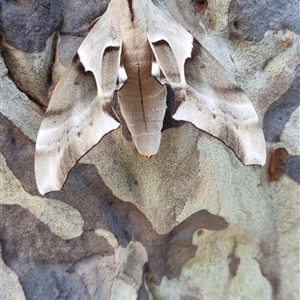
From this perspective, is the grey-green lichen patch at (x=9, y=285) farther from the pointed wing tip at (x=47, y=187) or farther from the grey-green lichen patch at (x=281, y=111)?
the grey-green lichen patch at (x=281, y=111)

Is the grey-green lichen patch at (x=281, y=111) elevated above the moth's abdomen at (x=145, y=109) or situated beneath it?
situated beneath

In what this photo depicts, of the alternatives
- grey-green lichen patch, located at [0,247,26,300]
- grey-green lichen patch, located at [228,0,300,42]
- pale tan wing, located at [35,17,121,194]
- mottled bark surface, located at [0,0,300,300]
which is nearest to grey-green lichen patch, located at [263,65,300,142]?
mottled bark surface, located at [0,0,300,300]

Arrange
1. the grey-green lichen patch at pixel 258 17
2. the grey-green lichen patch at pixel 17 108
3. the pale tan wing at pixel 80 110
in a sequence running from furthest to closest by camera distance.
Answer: the grey-green lichen patch at pixel 258 17, the grey-green lichen patch at pixel 17 108, the pale tan wing at pixel 80 110

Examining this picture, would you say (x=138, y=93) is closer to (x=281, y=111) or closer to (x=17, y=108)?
(x=17, y=108)

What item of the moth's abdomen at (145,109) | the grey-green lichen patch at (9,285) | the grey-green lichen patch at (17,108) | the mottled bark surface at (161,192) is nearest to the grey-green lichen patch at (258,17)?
the mottled bark surface at (161,192)

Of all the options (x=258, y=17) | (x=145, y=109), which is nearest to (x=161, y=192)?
(x=145, y=109)

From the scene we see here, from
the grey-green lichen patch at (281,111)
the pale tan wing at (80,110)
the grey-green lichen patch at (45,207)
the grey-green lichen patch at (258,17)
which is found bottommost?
the grey-green lichen patch at (281,111)
